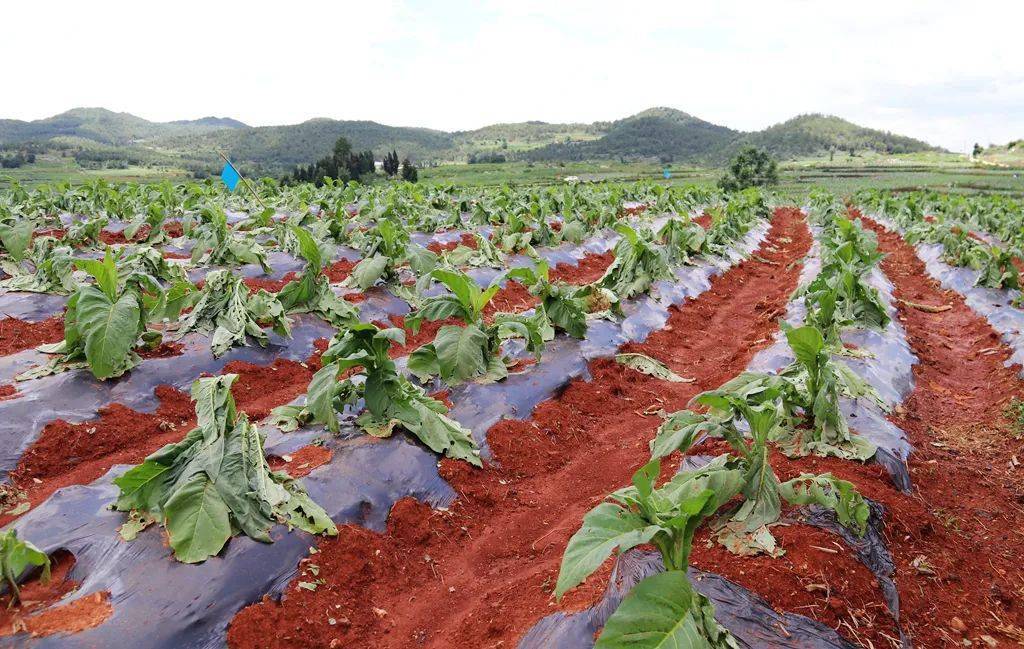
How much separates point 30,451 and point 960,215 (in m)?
23.9

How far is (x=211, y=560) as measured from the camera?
2.93m

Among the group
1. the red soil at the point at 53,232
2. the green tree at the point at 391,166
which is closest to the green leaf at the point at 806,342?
the red soil at the point at 53,232

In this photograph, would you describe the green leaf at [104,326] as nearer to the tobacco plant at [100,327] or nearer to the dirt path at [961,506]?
the tobacco plant at [100,327]

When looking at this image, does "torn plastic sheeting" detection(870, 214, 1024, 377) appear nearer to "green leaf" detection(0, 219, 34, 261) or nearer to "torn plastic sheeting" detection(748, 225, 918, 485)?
"torn plastic sheeting" detection(748, 225, 918, 485)

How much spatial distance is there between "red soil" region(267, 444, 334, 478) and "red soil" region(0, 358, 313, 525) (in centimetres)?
121

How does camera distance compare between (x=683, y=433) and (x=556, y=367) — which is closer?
(x=683, y=433)

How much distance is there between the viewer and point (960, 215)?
19297 millimetres

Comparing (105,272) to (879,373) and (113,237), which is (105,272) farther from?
(113,237)

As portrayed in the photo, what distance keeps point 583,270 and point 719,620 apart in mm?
9705

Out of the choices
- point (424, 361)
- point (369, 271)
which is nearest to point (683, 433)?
point (424, 361)

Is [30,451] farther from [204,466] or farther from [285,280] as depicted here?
[285,280]

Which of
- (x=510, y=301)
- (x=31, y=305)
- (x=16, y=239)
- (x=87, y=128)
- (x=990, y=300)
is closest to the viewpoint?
(x=31, y=305)

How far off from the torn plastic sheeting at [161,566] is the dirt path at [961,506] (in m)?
3.04

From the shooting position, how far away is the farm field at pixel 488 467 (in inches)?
105
